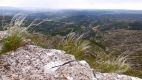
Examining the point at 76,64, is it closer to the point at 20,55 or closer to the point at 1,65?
the point at 20,55

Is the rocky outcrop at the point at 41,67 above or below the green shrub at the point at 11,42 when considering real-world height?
below

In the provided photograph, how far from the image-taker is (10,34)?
307 inches

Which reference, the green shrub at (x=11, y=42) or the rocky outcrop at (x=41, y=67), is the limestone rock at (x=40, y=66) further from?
the green shrub at (x=11, y=42)

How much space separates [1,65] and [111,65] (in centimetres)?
431

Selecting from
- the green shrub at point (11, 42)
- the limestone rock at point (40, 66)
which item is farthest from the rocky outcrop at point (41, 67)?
the green shrub at point (11, 42)

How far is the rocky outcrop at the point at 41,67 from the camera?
6.69 m

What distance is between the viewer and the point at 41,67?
7.11 m

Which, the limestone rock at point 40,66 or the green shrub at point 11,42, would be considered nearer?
the limestone rock at point 40,66

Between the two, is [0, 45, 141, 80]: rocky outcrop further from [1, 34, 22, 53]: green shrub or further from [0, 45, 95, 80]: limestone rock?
[1, 34, 22, 53]: green shrub

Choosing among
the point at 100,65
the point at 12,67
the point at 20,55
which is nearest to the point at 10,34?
the point at 20,55

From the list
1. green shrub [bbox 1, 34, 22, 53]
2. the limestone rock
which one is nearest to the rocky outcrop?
the limestone rock

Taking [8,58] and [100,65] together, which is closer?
[8,58]

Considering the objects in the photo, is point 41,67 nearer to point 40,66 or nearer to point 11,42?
point 40,66

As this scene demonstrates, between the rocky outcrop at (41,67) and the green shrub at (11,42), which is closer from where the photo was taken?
the rocky outcrop at (41,67)
